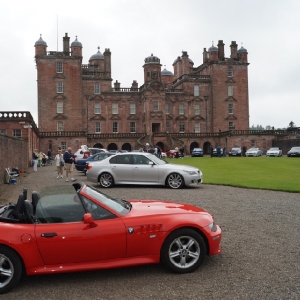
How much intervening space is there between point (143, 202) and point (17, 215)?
2267mm

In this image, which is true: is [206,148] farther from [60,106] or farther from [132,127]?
[60,106]

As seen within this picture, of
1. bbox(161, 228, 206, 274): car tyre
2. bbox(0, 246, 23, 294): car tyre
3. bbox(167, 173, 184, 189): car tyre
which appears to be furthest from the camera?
bbox(167, 173, 184, 189): car tyre

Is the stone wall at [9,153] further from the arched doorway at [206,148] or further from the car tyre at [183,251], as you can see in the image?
the arched doorway at [206,148]

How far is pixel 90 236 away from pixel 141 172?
450 inches

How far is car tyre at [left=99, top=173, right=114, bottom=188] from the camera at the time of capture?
1762cm

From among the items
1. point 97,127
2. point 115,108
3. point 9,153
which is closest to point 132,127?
point 115,108

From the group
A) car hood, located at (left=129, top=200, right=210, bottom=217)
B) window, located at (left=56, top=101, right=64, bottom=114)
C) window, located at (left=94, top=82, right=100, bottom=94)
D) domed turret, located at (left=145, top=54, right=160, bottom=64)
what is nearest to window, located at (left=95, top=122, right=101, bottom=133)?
window, located at (left=94, top=82, right=100, bottom=94)

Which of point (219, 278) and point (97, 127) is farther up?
point (97, 127)

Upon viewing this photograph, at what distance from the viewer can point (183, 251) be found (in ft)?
20.1

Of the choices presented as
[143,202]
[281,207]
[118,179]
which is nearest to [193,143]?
[118,179]

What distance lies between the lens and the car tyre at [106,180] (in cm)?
1762

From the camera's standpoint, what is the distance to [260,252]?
7.05m

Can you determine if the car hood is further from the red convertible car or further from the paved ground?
the paved ground

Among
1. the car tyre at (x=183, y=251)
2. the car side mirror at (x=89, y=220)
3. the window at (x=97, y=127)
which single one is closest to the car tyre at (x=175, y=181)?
the car tyre at (x=183, y=251)
